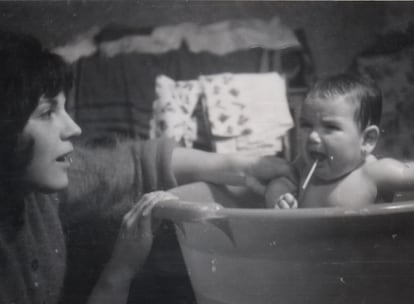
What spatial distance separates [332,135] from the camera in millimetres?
673

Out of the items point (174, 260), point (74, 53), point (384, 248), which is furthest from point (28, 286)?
point (384, 248)

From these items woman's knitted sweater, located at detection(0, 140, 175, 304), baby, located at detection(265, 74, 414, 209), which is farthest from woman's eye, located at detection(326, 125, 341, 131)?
woman's knitted sweater, located at detection(0, 140, 175, 304)

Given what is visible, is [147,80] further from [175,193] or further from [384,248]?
[384,248]

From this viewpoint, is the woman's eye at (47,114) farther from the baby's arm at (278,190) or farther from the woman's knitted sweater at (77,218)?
the baby's arm at (278,190)

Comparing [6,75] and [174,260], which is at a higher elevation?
[6,75]

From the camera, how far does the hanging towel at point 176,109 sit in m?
0.80

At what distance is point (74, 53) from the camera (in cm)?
74

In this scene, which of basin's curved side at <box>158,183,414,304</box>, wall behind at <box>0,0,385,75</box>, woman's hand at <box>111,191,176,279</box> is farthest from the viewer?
wall behind at <box>0,0,385,75</box>

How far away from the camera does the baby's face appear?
2.19 ft

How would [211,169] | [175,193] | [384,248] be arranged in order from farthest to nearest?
1. [211,169]
2. [175,193]
3. [384,248]

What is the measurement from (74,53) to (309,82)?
36cm

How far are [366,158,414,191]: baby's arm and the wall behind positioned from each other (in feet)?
0.74

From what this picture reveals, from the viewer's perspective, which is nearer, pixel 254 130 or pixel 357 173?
pixel 357 173

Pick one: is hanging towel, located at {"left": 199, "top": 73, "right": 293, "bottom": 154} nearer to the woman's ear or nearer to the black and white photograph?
the black and white photograph
